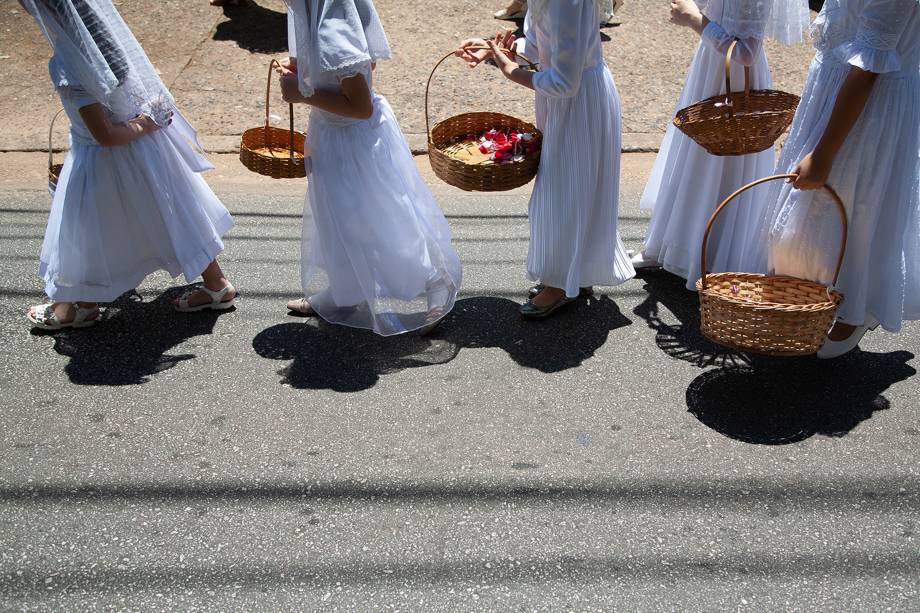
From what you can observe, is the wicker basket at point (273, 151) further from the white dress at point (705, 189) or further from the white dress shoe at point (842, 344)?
the white dress shoe at point (842, 344)

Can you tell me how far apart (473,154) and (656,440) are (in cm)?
150

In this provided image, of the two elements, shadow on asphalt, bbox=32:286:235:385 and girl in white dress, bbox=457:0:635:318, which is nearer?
girl in white dress, bbox=457:0:635:318

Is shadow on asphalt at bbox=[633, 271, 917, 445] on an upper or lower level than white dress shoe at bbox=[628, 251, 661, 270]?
lower

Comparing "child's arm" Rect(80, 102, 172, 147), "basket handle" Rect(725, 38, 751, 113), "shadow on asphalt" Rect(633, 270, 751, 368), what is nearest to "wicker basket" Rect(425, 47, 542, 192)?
"basket handle" Rect(725, 38, 751, 113)

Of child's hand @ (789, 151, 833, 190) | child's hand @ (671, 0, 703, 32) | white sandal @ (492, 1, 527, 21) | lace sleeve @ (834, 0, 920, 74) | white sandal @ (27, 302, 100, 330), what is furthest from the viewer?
white sandal @ (492, 1, 527, 21)

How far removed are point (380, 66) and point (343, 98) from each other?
14.7 feet

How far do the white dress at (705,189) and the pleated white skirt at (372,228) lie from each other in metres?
1.14

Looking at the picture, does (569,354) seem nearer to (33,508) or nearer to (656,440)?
(656,440)

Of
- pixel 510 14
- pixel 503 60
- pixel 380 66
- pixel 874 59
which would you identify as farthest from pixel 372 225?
pixel 510 14

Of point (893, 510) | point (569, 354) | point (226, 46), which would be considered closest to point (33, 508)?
point (569, 354)

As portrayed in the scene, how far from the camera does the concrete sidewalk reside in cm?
675

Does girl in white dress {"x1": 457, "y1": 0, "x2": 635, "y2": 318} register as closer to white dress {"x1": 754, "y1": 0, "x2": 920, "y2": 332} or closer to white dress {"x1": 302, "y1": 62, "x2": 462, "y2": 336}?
white dress {"x1": 302, "y1": 62, "x2": 462, "y2": 336}

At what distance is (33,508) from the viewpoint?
9.95 ft

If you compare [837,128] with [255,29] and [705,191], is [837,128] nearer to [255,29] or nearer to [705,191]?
[705,191]
